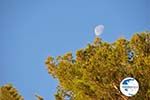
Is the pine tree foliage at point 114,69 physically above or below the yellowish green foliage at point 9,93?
below

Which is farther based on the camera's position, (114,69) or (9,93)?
(9,93)

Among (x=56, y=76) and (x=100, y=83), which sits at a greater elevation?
(x=56, y=76)

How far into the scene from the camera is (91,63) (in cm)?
2589

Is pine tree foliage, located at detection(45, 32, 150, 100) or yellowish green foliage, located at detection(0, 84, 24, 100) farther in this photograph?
yellowish green foliage, located at detection(0, 84, 24, 100)

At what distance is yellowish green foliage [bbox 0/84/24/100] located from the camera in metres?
48.6

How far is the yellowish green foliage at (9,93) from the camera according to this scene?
48572 millimetres

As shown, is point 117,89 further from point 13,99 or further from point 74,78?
point 13,99

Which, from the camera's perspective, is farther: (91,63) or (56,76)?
(56,76)

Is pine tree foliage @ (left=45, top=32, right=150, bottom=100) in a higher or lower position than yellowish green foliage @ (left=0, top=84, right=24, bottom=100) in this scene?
lower

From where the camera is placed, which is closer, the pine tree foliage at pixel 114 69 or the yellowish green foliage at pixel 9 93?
the pine tree foliage at pixel 114 69

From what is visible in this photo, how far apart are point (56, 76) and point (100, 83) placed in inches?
317

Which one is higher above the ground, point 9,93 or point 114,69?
point 9,93

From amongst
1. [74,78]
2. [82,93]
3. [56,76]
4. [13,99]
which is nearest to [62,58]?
[56,76]

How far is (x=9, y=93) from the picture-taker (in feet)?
162
